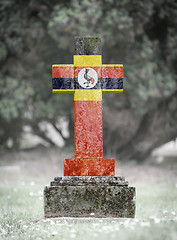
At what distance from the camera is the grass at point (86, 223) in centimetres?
324

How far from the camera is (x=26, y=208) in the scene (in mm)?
5582

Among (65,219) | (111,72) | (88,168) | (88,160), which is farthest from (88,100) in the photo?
(65,219)

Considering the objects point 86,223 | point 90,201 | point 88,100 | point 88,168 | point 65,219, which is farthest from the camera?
point 88,100

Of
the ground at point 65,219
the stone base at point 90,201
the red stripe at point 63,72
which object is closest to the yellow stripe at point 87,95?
the red stripe at point 63,72

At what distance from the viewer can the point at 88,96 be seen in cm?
465

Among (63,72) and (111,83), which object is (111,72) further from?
(63,72)

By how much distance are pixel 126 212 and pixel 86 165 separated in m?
0.80

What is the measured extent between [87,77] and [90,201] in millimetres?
1660

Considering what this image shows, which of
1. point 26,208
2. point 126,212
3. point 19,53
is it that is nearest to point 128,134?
point 19,53

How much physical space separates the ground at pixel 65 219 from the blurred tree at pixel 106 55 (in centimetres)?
128

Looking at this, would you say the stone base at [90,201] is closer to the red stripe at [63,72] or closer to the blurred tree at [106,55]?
the red stripe at [63,72]

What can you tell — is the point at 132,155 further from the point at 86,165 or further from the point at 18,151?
the point at 86,165

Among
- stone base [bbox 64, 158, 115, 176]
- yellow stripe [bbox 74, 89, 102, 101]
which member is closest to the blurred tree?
yellow stripe [bbox 74, 89, 102, 101]

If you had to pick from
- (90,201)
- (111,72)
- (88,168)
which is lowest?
(90,201)
